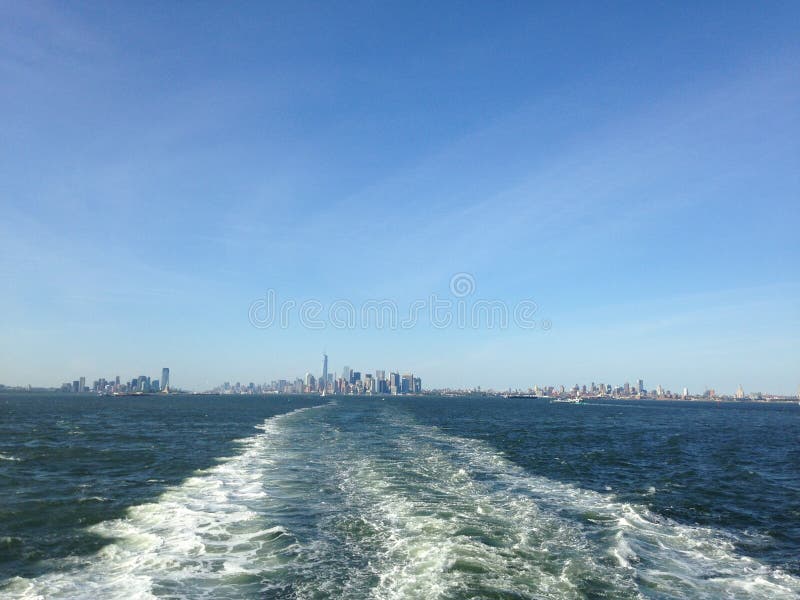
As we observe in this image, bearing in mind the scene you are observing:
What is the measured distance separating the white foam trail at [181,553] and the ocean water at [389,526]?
78mm

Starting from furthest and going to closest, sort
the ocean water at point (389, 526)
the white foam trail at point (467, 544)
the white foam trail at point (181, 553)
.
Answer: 1. the ocean water at point (389, 526)
2. the white foam trail at point (467, 544)
3. the white foam trail at point (181, 553)

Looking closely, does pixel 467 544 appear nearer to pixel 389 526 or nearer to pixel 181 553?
pixel 389 526

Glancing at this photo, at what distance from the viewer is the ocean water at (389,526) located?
584 inches

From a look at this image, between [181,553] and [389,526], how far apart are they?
7852mm

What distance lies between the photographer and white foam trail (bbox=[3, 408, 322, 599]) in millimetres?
14063

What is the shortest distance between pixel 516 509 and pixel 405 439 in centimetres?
3038

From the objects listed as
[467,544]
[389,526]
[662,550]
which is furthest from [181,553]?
[662,550]

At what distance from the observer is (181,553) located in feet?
56.3

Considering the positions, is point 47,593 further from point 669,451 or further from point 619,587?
point 669,451

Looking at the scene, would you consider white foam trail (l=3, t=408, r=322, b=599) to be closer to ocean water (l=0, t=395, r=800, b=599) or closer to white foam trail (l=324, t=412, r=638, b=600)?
ocean water (l=0, t=395, r=800, b=599)

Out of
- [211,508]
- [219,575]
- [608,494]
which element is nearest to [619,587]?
[219,575]

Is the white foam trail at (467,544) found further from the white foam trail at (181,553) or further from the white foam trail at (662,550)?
the white foam trail at (181,553)

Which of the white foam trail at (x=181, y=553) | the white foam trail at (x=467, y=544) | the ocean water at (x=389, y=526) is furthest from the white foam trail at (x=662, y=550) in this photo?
the white foam trail at (x=181, y=553)

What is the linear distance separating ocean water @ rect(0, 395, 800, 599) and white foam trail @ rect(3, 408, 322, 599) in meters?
0.08
